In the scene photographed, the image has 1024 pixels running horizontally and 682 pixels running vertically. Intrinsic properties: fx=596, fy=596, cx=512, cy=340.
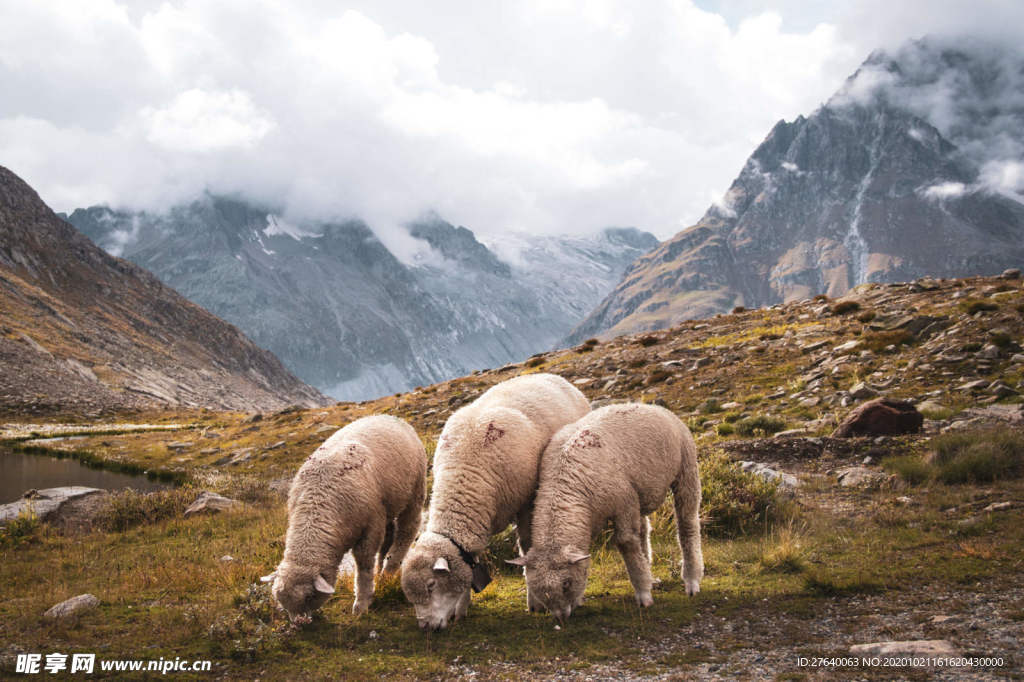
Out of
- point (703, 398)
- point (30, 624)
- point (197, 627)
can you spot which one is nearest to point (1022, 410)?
point (703, 398)

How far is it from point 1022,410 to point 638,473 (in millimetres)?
12846

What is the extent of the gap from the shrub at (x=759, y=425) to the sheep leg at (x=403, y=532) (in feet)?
41.7

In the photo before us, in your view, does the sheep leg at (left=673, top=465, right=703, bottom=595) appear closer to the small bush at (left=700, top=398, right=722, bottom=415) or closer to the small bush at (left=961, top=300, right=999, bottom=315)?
the small bush at (left=700, top=398, right=722, bottom=415)

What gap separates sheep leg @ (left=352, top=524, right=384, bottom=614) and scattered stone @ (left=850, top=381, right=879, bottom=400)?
57.3 feet

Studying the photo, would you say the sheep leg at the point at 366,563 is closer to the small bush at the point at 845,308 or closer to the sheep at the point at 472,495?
the sheep at the point at 472,495

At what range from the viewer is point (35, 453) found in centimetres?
A: 4466

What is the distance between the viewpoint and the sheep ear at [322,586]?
9.93 metres

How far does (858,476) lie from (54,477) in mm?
41067

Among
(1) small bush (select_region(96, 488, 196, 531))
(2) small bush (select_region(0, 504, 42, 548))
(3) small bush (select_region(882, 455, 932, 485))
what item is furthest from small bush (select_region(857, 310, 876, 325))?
(2) small bush (select_region(0, 504, 42, 548))

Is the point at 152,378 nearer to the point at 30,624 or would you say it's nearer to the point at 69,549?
the point at 69,549

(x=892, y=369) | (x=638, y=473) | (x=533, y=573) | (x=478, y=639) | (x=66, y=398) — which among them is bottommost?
(x=478, y=639)

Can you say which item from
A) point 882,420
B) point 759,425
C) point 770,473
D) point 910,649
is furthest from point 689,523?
point 759,425

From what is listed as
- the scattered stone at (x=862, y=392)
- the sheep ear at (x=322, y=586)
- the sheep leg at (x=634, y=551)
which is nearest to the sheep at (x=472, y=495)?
the sheep ear at (x=322, y=586)

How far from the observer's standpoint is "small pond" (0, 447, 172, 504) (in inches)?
1239
